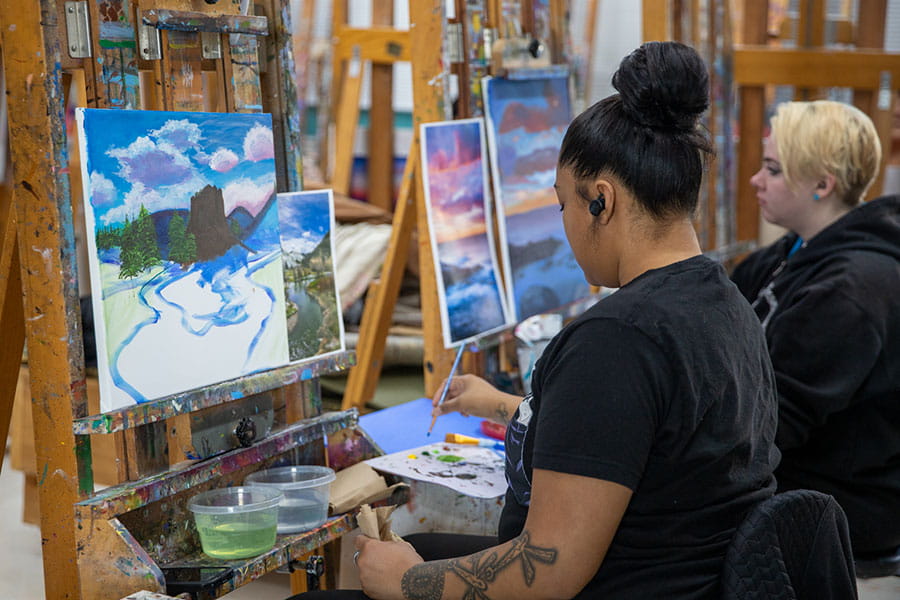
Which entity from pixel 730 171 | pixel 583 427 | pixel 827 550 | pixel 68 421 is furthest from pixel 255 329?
pixel 730 171

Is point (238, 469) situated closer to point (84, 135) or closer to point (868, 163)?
point (84, 135)

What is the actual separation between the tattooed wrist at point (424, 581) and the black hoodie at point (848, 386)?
1032mm

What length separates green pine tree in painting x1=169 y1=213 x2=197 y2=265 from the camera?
1.43 m

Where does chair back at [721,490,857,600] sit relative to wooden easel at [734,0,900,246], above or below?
below

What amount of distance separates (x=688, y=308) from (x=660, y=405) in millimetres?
133

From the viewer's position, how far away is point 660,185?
3.98 feet

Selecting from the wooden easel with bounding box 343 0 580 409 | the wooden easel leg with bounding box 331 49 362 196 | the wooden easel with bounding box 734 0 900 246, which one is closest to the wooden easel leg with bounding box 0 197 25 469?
the wooden easel with bounding box 343 0 580 409

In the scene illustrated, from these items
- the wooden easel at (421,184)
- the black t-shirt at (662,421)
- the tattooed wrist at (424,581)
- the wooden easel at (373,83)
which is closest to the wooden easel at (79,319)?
the tattooed wrist at (424,581)

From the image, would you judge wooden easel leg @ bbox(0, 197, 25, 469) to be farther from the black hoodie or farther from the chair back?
the black hoodie

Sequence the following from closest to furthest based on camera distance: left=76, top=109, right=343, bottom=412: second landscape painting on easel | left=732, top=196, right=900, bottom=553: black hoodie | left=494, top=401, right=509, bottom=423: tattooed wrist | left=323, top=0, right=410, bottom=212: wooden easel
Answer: left=76, top=109, right=343, bottom=412: second landscape painting on easel, left=494, top=401, right=509, bottom=423: tattooed wrist, left=732, top=196, right=900, bottom=553: black hoodie, left=323, top=0, right=410, bottom=212: wooden easel

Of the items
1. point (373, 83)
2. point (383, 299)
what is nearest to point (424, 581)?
point (383, 299)

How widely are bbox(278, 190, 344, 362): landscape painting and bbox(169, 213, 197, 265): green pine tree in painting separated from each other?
22 centimetres

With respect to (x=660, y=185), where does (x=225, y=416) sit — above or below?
below

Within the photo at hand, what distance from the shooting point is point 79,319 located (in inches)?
50.7
